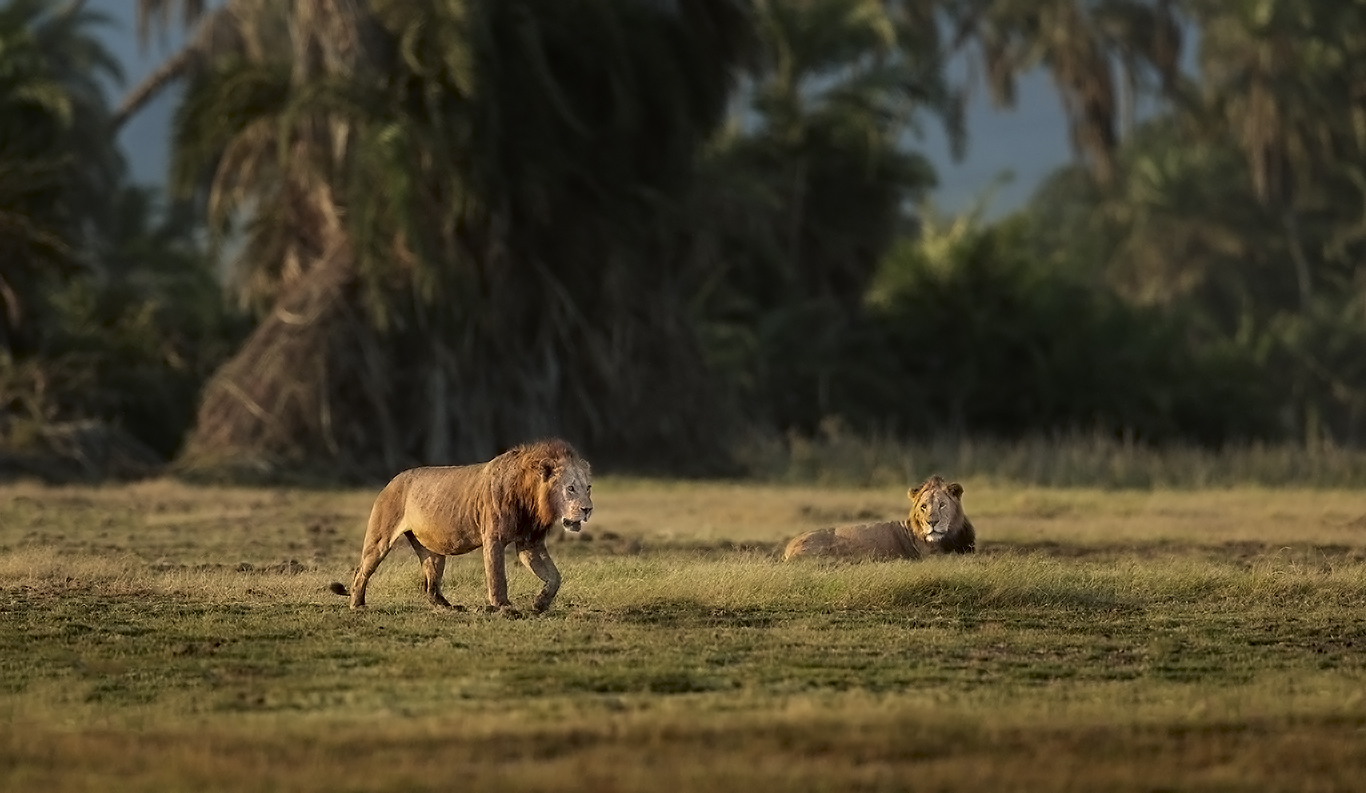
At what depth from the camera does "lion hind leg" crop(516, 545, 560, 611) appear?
11.3 metres

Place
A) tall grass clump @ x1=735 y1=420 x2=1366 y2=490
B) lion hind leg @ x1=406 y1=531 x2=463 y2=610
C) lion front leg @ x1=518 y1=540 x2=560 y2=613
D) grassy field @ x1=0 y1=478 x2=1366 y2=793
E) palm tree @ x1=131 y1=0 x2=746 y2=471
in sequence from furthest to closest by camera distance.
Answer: tall grass clump @ x1=735 y1=420 x2=1366 y2=490 → palm tree @ x1=131 y1=0 x2=746 y2=471 → lion hind leg @ x1=406 y1=531 x2=463 y2=610 → lion front leg @ x1=518 y1=540 x2=560 y2=613 → grassy field @ x1=0 y1=478 x2=1366 y2=793

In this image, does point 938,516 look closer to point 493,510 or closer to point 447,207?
point 493,510

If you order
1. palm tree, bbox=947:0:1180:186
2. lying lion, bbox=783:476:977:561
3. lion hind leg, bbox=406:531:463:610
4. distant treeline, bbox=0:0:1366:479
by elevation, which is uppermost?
palm tree, bbox=947:0:1180:186

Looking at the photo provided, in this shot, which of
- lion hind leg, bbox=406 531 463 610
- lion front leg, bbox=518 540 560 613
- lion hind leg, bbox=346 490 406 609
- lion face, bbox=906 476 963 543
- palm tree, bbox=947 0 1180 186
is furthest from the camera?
palm tree, bbox=947 0 1180 186

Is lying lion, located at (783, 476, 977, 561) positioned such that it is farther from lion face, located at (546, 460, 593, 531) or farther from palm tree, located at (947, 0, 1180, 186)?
palm tree, located at (947, 0, 1180, 186)

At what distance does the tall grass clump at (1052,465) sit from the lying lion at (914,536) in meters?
12.5

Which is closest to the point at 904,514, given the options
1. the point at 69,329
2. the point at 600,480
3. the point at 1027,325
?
the point at 600,480

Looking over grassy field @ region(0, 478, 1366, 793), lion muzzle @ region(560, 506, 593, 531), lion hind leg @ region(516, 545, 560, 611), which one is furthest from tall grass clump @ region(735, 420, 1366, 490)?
lion muzzle @ region(560, 506, 593, 531)

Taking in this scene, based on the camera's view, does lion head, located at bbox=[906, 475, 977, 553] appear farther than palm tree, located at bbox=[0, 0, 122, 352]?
No

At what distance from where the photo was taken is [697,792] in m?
7.04

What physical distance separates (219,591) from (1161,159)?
5017 cm

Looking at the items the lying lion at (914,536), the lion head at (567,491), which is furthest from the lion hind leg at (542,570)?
the lying lion at (914,536)

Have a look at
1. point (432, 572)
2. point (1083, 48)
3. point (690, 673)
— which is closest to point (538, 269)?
point (432, 572)

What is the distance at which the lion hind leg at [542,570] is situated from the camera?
1127 centimetres
